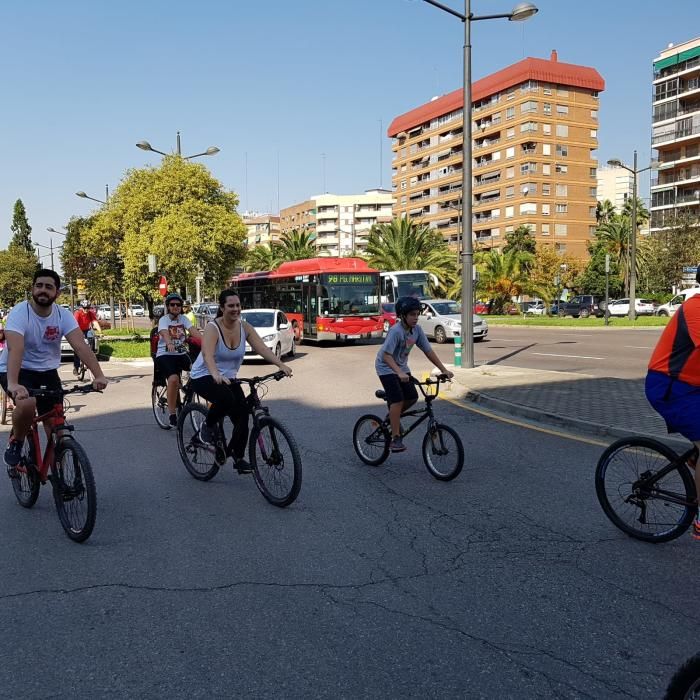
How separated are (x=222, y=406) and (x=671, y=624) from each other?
3.83 meters

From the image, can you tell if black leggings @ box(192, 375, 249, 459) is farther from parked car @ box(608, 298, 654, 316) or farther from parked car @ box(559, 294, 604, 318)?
parked car @ box(559, 294, 604, 318)

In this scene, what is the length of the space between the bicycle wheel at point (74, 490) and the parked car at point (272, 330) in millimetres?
14390

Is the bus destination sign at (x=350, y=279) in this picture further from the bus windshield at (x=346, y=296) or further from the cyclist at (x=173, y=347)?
the cyclist at (x=173, y=347)

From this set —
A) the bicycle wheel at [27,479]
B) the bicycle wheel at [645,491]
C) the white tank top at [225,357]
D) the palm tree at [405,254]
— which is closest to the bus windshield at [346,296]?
the white tank top at [225,357]

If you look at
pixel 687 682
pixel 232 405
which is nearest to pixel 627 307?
pixel 232 405

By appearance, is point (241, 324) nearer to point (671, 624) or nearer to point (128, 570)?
point (128, 570)

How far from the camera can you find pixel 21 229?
317 ft

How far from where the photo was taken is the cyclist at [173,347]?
932 cm

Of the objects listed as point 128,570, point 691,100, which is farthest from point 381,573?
point 691,100

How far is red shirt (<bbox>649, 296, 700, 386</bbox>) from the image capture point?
416cm

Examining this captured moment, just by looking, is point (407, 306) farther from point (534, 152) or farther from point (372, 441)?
point (534, 152)

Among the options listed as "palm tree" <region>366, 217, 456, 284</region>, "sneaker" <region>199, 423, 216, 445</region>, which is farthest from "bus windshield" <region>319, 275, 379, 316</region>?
"palm tree" <region>366, 217, 456, 284</region>

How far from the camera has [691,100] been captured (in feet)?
259

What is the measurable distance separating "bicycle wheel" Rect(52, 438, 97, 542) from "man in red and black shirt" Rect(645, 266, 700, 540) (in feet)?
11.8
